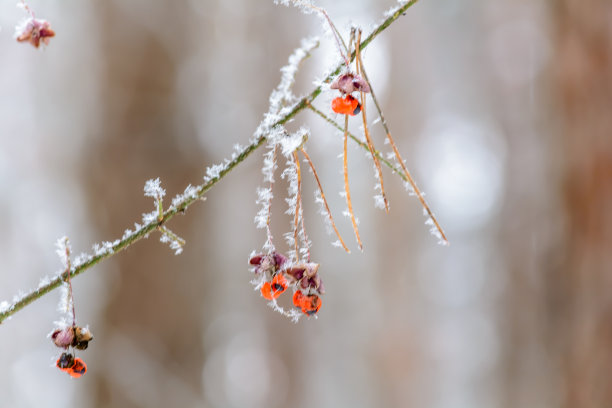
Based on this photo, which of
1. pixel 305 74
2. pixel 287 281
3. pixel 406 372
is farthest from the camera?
pixel 305 74

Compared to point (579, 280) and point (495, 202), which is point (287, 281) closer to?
point (579, 280)

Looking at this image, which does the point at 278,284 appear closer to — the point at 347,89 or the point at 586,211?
the point at 347,89

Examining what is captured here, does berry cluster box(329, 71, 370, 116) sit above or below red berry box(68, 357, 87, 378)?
above

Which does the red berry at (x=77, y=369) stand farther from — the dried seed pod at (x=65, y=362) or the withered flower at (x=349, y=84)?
the withered flower at (x=349, y=84)

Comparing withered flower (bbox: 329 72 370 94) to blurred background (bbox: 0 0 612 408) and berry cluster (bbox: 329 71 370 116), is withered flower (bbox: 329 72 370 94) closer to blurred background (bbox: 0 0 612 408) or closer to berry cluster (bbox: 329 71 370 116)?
berry cluster (bbox: 329 71 370 116)

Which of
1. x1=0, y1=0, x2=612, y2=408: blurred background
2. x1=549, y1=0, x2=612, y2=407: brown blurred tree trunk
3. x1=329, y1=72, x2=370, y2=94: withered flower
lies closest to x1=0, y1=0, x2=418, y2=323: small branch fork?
x1=329, y1=72, x2=370, y2=94: withered flower

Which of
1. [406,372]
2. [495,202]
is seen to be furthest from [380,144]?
[406,372]
